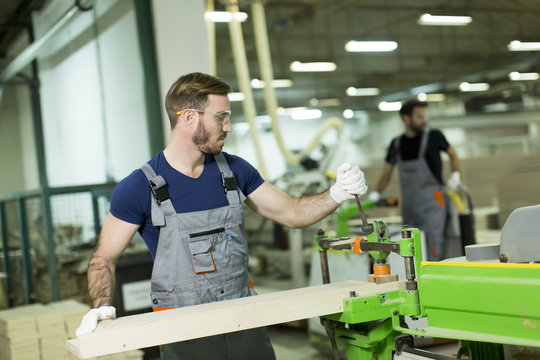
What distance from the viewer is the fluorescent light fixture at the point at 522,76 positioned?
430 centimetres

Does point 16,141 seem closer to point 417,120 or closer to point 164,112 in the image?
point 164,112

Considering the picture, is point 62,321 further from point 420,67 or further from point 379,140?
point 379,140

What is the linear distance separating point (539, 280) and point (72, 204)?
410 cm

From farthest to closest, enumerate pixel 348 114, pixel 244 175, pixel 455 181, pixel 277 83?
1. pixel 348 114
2. pixel 277 83
3. pixel 455 181
4. pixel 244 175

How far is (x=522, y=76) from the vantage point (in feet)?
14.6

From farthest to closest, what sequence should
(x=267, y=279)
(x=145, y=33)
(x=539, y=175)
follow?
(x=267, y=279) → (x=145, y=33) → (x=539, y=175)

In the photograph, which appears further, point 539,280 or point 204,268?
point 204,268

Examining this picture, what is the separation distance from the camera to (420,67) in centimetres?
640

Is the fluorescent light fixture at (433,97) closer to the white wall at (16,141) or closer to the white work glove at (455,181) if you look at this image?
the white work glove at (455,181)

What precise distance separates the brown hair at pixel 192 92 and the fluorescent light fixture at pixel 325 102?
24.0ft

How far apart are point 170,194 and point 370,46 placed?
4925mm

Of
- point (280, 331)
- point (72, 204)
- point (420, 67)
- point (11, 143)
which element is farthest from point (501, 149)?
point (11, 143)

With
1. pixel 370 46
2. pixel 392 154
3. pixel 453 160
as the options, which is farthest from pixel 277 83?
pixel 453 160

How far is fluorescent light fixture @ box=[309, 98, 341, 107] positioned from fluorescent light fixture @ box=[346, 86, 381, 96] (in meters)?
0.40
